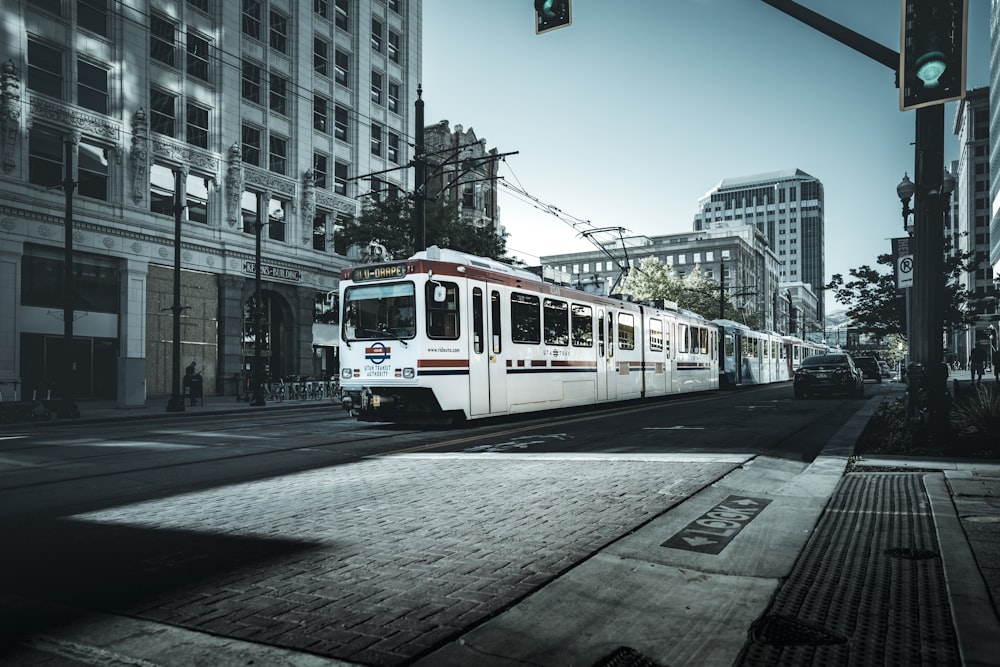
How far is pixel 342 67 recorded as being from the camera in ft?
130

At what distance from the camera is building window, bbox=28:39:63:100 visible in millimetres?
25297

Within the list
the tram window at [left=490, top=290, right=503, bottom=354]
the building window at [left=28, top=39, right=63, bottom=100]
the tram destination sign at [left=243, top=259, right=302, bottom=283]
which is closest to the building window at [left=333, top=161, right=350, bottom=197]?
the tram destination sign at [left=243, top=259, right=302, bottom=283]

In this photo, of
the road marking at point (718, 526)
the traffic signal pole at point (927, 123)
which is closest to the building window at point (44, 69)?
the traffic signal pole at point (927, 123)

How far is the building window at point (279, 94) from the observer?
35375mm

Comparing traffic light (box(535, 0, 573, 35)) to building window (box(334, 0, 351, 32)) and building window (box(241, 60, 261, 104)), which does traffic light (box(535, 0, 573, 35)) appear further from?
building window (box(334, 0, 351, 32))

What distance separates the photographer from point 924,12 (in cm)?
755

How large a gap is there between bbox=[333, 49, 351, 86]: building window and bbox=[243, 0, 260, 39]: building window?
16.0ft

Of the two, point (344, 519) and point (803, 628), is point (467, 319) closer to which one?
point (344, 519)

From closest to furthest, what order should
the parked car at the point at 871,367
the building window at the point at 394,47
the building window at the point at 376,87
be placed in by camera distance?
the parked car at the point at 871,367 → the building window at the point at 376,87 → the building window at the point at 394,47

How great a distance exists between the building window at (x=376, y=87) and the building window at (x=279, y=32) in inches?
261

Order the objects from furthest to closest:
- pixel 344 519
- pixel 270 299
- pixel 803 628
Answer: pixel 270 299 → pixel 344 519 → pixel 803 628

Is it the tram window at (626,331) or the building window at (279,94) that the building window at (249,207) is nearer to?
the building window at (279,94)

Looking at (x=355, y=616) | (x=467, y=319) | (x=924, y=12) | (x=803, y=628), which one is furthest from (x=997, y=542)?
(x=467, y=319)

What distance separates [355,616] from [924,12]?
8.06 metres
